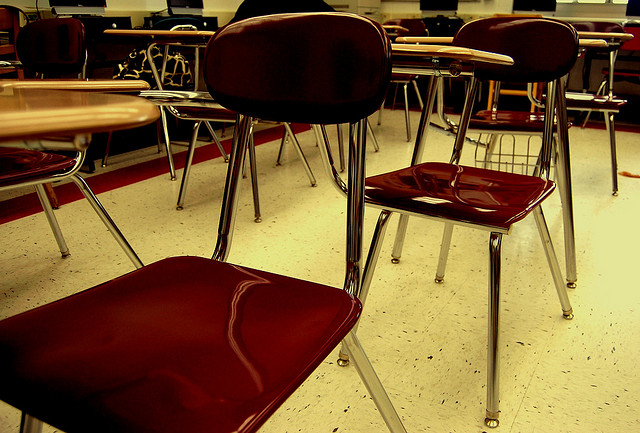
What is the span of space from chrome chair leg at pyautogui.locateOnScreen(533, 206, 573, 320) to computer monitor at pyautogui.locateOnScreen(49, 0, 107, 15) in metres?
4.07

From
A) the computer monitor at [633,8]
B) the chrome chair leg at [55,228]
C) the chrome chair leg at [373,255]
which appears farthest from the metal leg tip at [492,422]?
the computer monitor at [633,8]

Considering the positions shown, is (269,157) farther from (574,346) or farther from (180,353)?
(180,353)

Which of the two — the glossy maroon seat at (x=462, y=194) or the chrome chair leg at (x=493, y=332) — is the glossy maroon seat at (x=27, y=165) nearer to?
the glossy maroon seat at (x=462, y=194)

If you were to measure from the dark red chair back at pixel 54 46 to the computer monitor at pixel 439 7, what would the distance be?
197 inches

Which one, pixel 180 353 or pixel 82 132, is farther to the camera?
pixel 180 353

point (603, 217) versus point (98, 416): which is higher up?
point (98, 416)

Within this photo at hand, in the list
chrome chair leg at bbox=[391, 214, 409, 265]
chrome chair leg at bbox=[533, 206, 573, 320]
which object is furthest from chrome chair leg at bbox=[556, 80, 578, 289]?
chrome chair leg at bbox=[391, 214, 409, 265]

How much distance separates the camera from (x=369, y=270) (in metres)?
1.26

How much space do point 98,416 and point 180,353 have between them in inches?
4.5

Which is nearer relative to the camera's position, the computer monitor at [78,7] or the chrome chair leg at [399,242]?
the chrome chair leg at [399,242]

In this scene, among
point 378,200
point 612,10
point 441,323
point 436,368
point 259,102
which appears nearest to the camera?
→ point 259,102

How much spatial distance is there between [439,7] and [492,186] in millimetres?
5415

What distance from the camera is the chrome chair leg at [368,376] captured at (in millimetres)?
742

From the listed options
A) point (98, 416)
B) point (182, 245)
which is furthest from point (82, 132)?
point (182, 245)
